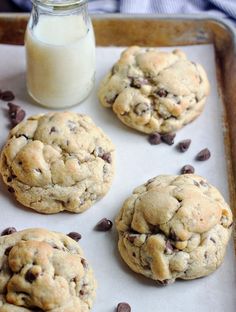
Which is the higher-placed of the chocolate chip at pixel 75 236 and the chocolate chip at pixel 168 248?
the chocolate chip at pixel 168 248

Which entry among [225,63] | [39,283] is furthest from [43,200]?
[225,63]

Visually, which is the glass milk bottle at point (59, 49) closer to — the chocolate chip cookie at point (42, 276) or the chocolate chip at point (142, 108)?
the chocolate chip at point (142, 108)

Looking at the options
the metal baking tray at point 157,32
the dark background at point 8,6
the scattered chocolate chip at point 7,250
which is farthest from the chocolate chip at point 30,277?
the dark background at point 8,6

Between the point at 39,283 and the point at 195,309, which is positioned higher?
the point at 39,283

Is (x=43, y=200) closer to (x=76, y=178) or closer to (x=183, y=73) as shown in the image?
(x=76, y=178)

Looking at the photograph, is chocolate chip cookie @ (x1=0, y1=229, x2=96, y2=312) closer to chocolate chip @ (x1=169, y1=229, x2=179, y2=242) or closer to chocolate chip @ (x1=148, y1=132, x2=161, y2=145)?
chocolate chip @ (x1=169, y1=229, x2=179, y2=242)

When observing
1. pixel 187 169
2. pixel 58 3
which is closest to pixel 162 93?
pixel 187 169
